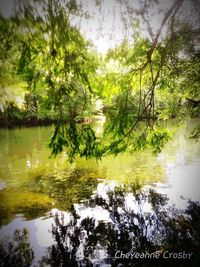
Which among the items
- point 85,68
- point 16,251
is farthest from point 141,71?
point 16,251

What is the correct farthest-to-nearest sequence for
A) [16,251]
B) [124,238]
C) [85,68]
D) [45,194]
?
[45,194] < [124,238] < [16,251] < [85,68]

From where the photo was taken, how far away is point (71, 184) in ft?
30.8

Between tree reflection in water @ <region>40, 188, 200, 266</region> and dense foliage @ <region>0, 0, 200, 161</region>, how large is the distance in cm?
188

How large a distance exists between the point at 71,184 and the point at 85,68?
6.09m

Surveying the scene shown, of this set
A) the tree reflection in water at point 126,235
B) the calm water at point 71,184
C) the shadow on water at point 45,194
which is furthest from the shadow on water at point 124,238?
the shadow on water at point 45,194

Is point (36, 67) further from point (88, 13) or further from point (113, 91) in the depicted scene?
point (113, 91)

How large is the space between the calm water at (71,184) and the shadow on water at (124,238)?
13 cm

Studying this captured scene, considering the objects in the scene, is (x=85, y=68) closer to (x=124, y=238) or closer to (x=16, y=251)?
(x=124, y=238)

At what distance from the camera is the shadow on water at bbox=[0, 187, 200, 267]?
15.8 ft

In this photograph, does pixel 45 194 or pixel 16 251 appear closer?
pixel 16 251

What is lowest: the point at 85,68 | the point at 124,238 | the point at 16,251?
the point at 16,251

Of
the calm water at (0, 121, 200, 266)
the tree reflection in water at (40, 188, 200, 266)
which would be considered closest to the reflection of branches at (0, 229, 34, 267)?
the calm water at (0, 121, 200, 266)

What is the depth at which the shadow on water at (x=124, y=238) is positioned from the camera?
15.8 ft

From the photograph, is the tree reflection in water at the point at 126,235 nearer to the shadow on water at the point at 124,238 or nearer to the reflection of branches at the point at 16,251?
the shadow on water at the point at 124,238
